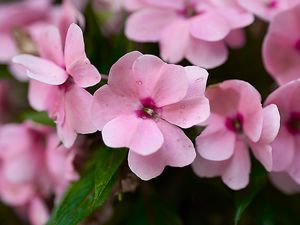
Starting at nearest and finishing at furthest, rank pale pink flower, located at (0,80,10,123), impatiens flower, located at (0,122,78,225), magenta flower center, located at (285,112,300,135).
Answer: magenta flower center, located at (285,112,300,135) → impatiens flower, located at (0,122,78,225) → pale pink flower, located at (0,80,10,123)

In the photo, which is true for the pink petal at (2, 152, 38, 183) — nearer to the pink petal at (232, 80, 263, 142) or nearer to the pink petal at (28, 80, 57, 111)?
the pink petal at (28, 80, 57, 111)

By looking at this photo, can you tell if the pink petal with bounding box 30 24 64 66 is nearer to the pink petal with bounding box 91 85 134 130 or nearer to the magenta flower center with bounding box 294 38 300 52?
the pink petal with bounding box 91 85 134 130

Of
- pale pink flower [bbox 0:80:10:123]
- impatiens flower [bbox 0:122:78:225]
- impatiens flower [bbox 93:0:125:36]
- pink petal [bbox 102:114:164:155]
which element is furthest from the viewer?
pale pink flower [bbox 0:80:10:123]

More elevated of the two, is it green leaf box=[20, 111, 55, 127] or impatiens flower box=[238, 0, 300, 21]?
impatiens flower box=[238, 0, 300, 21]

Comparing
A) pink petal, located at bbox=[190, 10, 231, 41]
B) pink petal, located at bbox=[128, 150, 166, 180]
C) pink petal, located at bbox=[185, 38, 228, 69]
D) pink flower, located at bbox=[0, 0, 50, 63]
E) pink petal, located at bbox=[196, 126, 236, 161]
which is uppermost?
pink petal, located at bbox=[190, 10, 231, 41]

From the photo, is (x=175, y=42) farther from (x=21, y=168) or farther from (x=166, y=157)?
(x=21, y=168)

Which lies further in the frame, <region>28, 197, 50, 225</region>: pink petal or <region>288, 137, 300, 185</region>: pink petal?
<region>28, 197, 50, 225</region>: pink petal

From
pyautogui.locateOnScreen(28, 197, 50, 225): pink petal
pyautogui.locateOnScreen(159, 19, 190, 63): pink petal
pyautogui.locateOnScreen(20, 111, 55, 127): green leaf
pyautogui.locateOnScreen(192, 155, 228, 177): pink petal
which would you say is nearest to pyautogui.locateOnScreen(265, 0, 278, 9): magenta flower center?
pyautogui.locateOnScreen(159, 19, 190, 63): pink petal
